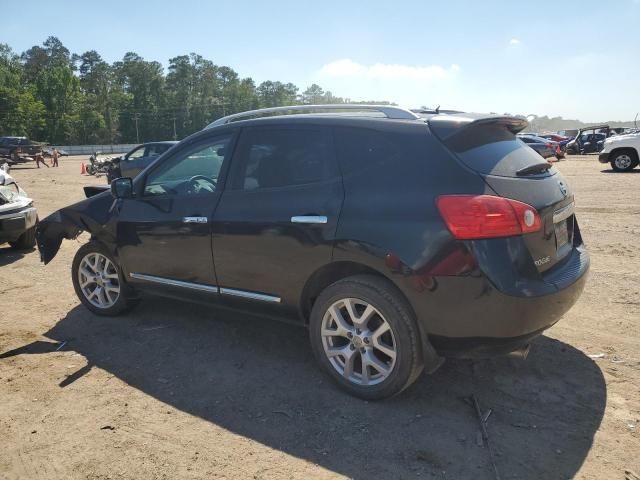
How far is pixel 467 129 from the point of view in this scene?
10.1 ft

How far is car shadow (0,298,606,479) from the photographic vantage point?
8.83ft

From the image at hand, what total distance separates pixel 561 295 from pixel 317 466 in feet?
5.61

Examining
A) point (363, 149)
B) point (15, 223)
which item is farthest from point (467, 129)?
point (15, 223)

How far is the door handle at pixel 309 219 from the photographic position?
327cm

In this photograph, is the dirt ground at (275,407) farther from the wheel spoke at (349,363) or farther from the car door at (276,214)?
the car door at (276,214)

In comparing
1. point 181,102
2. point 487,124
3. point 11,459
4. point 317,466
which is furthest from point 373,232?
point 181,102

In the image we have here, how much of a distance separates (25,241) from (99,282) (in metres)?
3.75

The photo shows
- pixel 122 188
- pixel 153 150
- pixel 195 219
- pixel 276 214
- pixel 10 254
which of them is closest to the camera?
pixel 276 214

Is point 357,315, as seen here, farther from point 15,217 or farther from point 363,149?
point 15,217

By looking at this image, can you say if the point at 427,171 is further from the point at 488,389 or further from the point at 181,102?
the point at 181,102

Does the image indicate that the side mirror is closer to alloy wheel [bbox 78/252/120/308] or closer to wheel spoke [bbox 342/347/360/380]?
alloy wheel [bbox 78/252/120/308]

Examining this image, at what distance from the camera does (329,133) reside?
345cm

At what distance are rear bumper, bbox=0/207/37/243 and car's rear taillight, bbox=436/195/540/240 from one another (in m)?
6.58

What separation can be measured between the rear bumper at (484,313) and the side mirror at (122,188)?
9.29ft
